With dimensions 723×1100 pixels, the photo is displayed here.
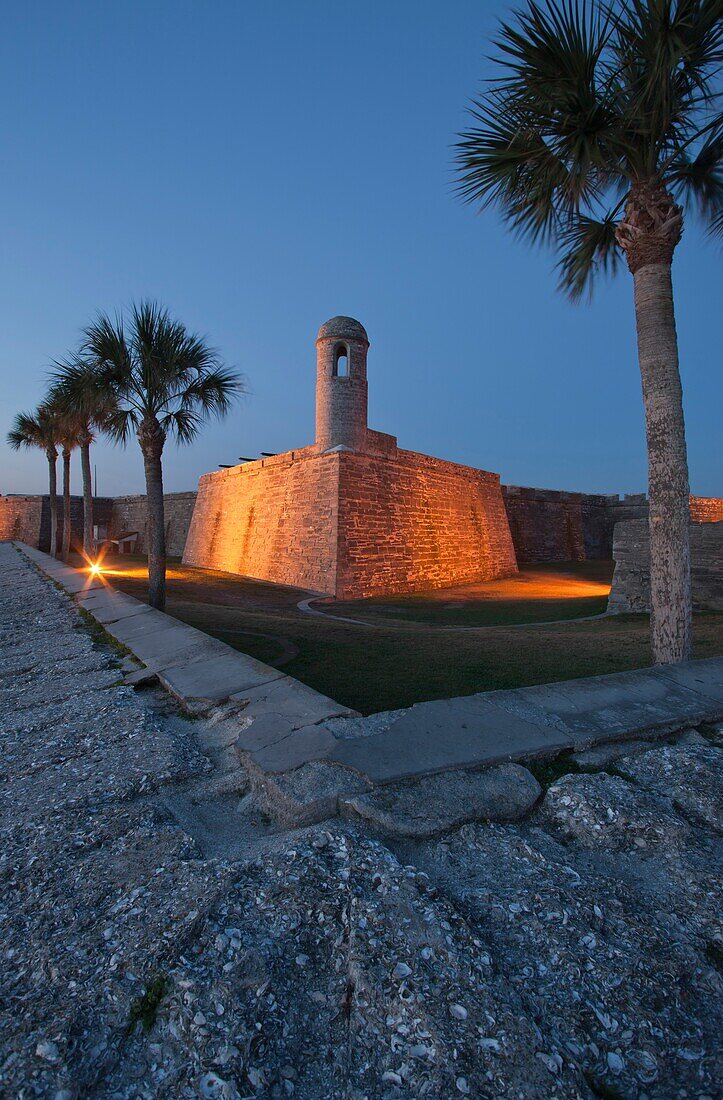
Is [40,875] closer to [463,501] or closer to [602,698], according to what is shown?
[602,698]

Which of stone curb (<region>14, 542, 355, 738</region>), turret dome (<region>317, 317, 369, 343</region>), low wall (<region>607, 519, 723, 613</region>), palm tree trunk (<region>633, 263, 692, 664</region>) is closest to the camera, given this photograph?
stone curb (<region>14, 542, 355, 738</region>)

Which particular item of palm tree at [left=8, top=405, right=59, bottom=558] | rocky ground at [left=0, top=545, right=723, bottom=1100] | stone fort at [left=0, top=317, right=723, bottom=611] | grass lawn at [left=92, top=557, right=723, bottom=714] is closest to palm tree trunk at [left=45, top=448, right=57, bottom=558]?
palm tree at [left=8, top=405, right=59, bottom=558]

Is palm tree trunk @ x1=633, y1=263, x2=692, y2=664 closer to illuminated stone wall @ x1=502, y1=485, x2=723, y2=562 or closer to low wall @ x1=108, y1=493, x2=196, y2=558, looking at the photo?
illuminated stone wall @ x1=502, y1=485, x2=723, y2=562

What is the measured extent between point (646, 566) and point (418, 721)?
29.6 feet

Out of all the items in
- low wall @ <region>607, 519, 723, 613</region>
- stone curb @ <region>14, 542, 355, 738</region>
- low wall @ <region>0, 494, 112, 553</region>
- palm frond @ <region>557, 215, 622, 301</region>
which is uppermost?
palm frond @ <region>557, 215, 622, 301</region>

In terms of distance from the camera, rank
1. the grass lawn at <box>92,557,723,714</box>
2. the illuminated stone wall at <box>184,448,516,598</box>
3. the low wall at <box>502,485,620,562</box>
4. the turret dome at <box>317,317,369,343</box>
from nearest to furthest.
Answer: the grass lawn at <box>92,557,723,714</box>, the illuminated stone wall at <box>184,448,516,598</box>, the turret dome at <box>317,317,369,343</box>, the low wall at <box>502,485,620,562</box>

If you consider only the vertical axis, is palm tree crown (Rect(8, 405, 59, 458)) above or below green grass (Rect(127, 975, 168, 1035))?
above

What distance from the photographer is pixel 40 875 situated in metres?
1.92

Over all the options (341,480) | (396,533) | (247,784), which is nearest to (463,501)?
(396,533)

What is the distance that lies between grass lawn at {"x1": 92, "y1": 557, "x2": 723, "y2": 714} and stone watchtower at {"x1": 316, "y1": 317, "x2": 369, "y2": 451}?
17.5 feet

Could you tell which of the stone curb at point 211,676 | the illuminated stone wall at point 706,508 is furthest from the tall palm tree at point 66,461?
the illuminated stone wall at point 706,508

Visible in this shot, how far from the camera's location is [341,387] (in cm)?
1594

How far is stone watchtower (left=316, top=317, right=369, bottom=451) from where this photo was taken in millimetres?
15902

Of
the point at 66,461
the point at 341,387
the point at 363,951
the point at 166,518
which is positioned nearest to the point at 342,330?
the point at 341,387
